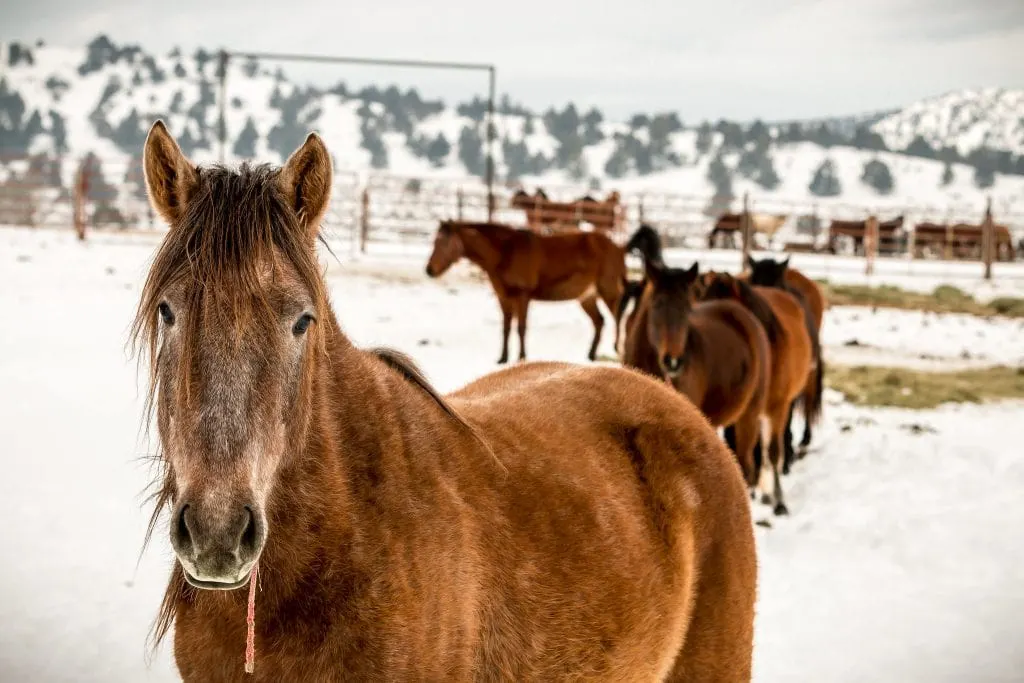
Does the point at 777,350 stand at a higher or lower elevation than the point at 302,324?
lower

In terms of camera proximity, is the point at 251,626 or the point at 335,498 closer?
the point at 251,626

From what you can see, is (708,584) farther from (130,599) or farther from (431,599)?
(130,599)

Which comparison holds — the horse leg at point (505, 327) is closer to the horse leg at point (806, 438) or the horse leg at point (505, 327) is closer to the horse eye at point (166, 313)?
the horse leg at point (806, 438)

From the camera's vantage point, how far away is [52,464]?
585 cm

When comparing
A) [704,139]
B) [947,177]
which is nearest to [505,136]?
[704,139]

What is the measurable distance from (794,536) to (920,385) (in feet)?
15.8

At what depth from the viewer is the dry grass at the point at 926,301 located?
15469mm

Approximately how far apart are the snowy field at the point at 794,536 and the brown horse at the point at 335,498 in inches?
20.2

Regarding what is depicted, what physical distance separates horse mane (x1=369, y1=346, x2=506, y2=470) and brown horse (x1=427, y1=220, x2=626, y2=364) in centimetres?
1036

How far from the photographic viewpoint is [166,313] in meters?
1.64

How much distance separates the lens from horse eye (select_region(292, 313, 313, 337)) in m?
1.66

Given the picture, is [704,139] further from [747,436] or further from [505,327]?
[747,436]

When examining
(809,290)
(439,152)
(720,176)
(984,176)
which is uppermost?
(439,152)

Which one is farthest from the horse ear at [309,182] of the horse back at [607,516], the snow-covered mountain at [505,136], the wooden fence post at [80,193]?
the snow-covered mountain at [505,136]
